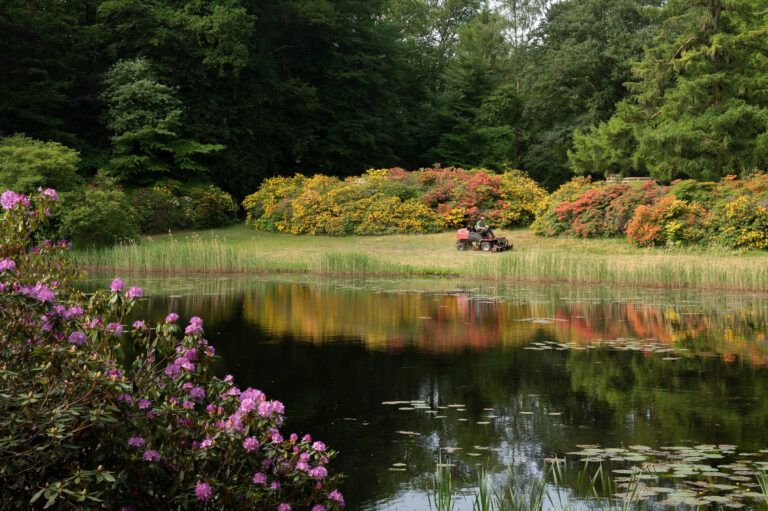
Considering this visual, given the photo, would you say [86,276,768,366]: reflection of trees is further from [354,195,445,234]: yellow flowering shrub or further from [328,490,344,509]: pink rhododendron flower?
[354,195,445,234]: yellow flowering shrub

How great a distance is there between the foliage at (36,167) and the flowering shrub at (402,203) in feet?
26.5

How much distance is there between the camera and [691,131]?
24500mm

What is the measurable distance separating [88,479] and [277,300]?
12.8 meters

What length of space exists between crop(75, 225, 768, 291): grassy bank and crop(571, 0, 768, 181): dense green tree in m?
3.95

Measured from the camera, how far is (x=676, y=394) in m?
8.08

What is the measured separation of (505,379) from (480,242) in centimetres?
1515

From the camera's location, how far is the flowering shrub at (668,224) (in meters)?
22.0

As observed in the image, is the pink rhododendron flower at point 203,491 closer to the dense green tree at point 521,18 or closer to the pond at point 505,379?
the pond at point 505,379

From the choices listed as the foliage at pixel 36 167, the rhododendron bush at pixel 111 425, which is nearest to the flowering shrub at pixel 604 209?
the foliage at pixel 36 167

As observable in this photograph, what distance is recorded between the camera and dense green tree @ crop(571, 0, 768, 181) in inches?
967

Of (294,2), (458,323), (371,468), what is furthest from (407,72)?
(371,468)

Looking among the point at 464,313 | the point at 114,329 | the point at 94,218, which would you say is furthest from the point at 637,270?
the point at 114,329

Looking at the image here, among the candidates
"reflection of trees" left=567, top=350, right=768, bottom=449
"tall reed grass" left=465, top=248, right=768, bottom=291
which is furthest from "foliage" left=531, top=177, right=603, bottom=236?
"reflection of trees" left=567, top=350, right=768, bottom=449

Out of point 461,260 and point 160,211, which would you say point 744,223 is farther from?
point 160,211
